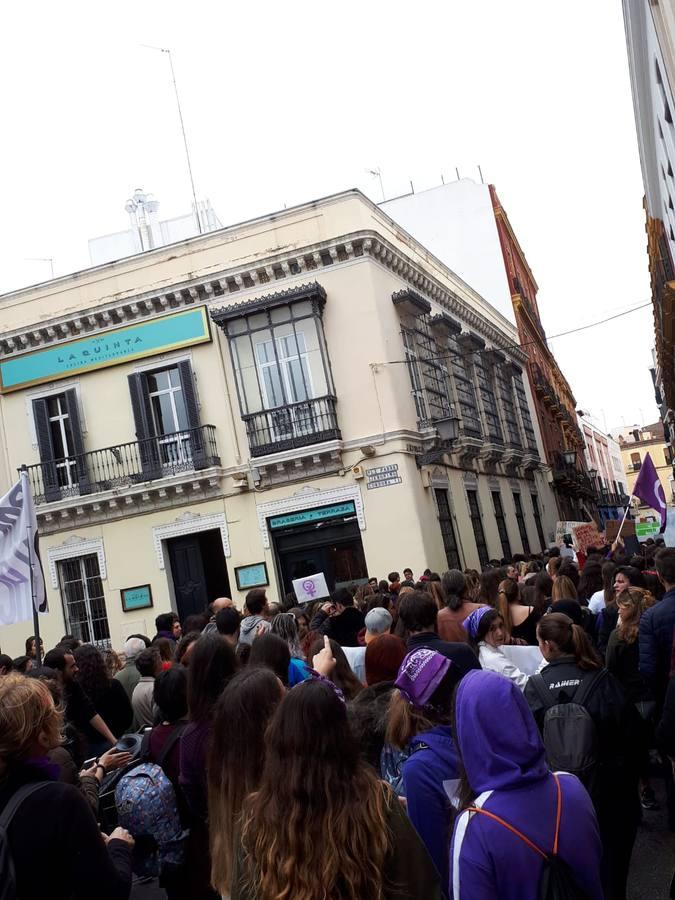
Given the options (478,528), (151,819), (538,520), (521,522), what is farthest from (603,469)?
(151,819)

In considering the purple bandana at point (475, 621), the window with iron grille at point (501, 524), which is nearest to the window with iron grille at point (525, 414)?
the window with iron grille at point (501, 524)

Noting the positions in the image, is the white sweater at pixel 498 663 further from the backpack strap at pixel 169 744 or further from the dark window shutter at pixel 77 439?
the dark window shutter at pixel 77 439

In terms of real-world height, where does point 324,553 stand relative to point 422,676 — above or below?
above

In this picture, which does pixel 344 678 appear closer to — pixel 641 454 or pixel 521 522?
pixel 521 522

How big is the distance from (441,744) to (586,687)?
167 cm

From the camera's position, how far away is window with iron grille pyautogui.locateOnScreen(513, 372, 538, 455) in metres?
33.6

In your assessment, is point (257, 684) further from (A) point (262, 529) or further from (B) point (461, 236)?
(B) point (461, 236)

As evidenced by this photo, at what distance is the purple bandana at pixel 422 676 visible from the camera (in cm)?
386

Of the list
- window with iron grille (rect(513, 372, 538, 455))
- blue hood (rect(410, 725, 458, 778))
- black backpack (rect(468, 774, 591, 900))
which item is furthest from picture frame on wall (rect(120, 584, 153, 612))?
black backpack (rect(468, 774, 591, 900))

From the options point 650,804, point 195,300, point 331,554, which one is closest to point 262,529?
point 331,554

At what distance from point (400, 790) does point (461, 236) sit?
116 ft

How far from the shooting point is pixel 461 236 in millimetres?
37531

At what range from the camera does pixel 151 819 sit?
14.5ft

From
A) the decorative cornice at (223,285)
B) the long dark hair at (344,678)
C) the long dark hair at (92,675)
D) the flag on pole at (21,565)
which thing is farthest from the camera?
the decorative cornice at (223,285)
